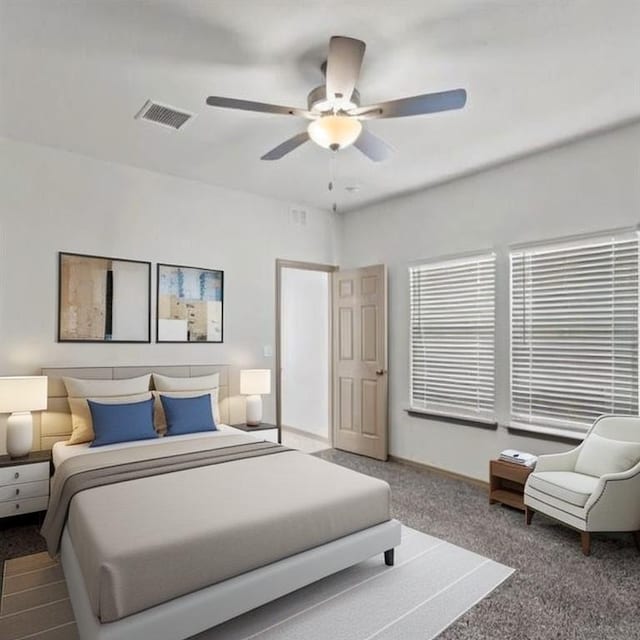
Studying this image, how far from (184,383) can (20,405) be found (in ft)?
4.14

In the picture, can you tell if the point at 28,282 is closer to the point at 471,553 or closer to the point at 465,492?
the point at 471,553

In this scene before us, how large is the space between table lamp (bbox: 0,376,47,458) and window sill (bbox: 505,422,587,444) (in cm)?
381

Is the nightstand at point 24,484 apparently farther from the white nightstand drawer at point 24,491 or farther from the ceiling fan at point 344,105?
the ceiling fan at point 344,105

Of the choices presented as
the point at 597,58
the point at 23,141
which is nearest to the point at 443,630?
the point at 597,58

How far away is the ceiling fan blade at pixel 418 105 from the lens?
7.36ft

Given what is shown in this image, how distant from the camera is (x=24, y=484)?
3.26 m

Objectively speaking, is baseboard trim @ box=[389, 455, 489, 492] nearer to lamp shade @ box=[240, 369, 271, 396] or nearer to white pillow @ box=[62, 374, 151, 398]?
lamp shade @ box=[240, 369, 271, 396]

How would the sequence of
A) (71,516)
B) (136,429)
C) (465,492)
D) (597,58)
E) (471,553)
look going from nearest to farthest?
(71,516) → (597,58) → (471,553) → (136,429) → (465,492)

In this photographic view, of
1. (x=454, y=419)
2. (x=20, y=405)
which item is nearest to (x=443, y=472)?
(x=454, y=419)

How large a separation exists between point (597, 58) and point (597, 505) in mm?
2633

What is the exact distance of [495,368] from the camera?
4203 mm

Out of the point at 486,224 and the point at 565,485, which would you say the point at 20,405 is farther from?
the point at 486,224

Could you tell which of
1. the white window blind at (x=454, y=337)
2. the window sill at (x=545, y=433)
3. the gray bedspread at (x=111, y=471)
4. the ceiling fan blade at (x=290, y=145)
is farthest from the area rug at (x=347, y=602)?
the ceiling fan blade at (x=290, y=145)

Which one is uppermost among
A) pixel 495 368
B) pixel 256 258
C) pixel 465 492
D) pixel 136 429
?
pixel 256 258
